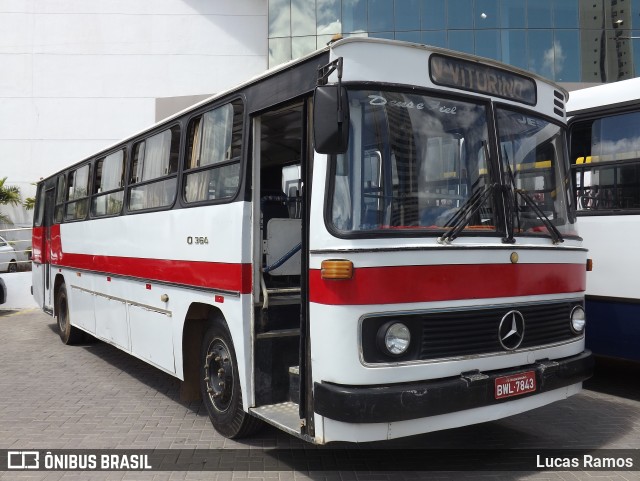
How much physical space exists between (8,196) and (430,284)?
112 ft

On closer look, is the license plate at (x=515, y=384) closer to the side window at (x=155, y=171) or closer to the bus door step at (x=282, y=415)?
the bus door step at (x=282, y=415)

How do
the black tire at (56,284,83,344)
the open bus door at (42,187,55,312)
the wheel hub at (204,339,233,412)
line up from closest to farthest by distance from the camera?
1. the wheel hub at (204,339,233,412)
2. the black tire at (56,284,83,344)
3. the open bus door at (42,187,55,312)

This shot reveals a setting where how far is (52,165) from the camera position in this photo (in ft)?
115

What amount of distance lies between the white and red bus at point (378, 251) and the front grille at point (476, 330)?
1 centimetres

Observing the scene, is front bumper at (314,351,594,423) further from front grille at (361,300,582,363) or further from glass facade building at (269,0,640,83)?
glass facade building at (269,0,640,83)

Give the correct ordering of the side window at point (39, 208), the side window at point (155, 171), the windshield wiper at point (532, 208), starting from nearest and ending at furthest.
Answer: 1. the windshield wiper at point (532, 208)
2. the side window at point (155, 171)
3. the side window at point (39, 208)

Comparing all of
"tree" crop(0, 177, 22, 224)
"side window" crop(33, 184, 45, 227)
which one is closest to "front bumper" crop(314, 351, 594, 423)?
"side window" crop(33, 184, 45, 227)

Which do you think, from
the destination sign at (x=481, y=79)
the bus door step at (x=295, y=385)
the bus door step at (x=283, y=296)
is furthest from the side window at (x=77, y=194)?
the destination sign at (x=481, y=79)

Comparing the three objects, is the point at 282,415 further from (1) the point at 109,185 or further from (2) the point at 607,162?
(1) the point at 109,185

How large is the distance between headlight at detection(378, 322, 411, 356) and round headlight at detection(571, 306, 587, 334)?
1.83 metres

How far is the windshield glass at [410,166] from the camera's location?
4203 millimetres

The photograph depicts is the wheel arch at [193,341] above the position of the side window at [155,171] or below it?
below

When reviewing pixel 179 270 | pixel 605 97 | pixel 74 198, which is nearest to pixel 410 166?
pixel 179 270

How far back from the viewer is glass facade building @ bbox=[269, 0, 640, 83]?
95.2 ft
